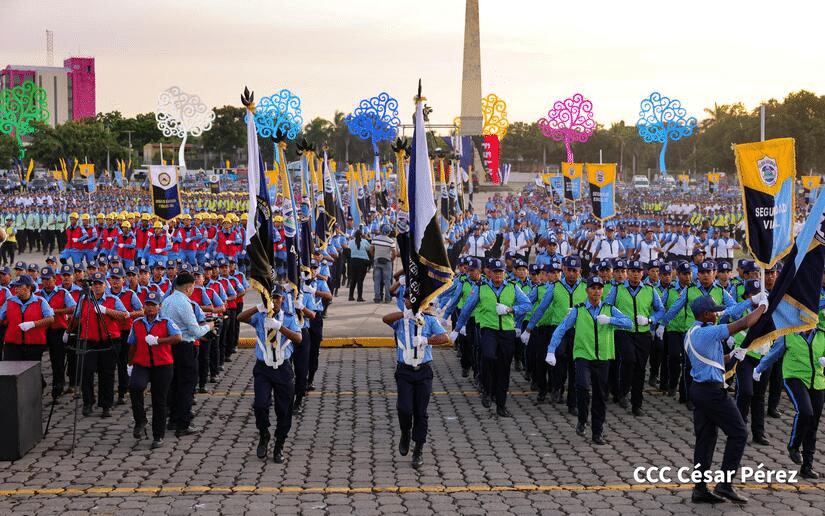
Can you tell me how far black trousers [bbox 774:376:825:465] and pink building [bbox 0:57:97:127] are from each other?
7583 inches

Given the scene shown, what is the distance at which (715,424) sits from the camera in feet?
28.7

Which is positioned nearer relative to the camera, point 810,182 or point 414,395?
point 414,395

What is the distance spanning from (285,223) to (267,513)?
411 centimetres

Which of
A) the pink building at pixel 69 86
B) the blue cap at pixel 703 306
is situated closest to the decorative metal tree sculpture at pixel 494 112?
the blue cap at pixel 703 306

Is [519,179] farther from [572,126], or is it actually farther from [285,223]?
[285,223]

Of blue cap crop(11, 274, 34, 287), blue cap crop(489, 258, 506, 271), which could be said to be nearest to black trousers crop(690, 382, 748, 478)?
blue cap crop(489, 258, 506, 271)

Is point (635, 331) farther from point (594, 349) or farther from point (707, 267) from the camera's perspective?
point (594, 349)

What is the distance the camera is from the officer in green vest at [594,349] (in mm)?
10938

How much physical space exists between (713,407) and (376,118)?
2330cm

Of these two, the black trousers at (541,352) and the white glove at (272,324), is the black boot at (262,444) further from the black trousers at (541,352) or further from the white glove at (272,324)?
the black trousers at (541,352)

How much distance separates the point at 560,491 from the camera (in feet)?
30.2

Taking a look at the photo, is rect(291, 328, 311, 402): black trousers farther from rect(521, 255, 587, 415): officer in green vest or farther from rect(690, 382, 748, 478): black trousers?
rect(690, 382, 748, 478): black trousers

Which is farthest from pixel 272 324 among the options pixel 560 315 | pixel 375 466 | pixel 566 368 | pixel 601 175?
pixel 601 175

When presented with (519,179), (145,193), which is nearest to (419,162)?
(145,193)
